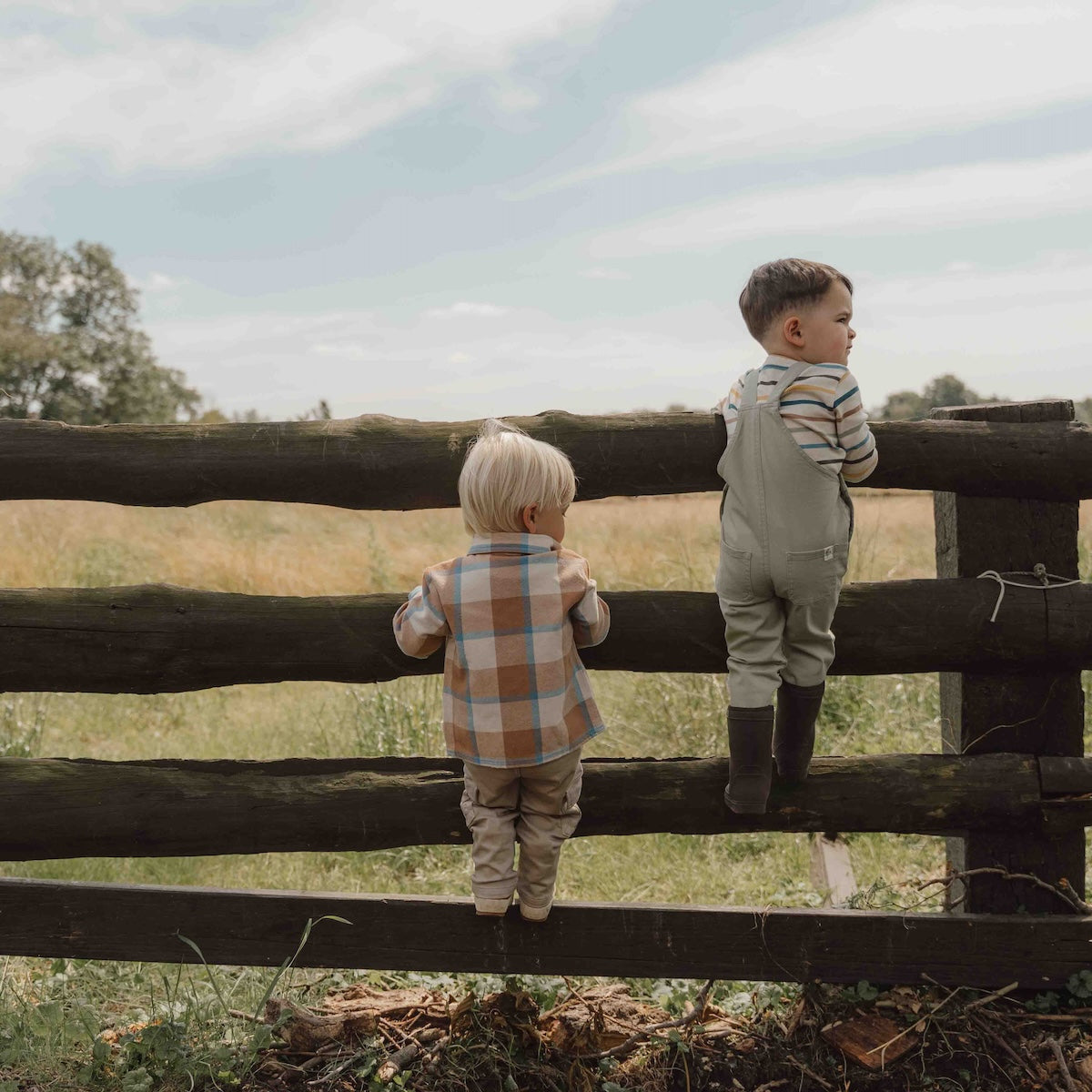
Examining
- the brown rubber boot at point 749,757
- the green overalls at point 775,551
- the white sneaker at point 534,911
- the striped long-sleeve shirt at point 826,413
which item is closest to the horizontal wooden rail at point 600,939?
the white sneaker at point 534,911

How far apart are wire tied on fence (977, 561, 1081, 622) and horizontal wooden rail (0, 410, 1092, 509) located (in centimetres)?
22

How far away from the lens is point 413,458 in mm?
2850

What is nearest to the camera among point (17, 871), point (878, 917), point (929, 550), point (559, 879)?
point (878, 917)

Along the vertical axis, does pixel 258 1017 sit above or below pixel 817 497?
below

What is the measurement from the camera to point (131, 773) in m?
3.01

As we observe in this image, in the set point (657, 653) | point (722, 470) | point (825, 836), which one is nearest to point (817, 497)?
point (722, 470)

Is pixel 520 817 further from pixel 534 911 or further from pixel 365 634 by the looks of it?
pixel 365 634

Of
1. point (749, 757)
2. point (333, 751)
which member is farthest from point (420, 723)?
point (749, 757)

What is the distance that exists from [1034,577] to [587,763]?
54.8 inches

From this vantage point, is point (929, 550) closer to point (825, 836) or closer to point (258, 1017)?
point (825, 836)

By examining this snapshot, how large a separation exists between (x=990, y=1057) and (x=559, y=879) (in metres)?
1.97

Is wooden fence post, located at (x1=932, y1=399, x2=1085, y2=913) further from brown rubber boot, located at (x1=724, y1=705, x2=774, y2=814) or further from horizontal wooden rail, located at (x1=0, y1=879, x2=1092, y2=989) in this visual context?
brown rubber boot, located at (x1=724, y1=705, x2=774, y2=814)

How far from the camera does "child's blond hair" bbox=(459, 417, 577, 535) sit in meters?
2.43

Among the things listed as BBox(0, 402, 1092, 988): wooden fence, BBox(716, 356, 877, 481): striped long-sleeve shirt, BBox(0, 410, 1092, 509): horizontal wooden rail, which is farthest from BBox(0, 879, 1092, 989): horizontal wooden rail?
BBox(716, 356, 877, 481): striped long-sleeve shirt
